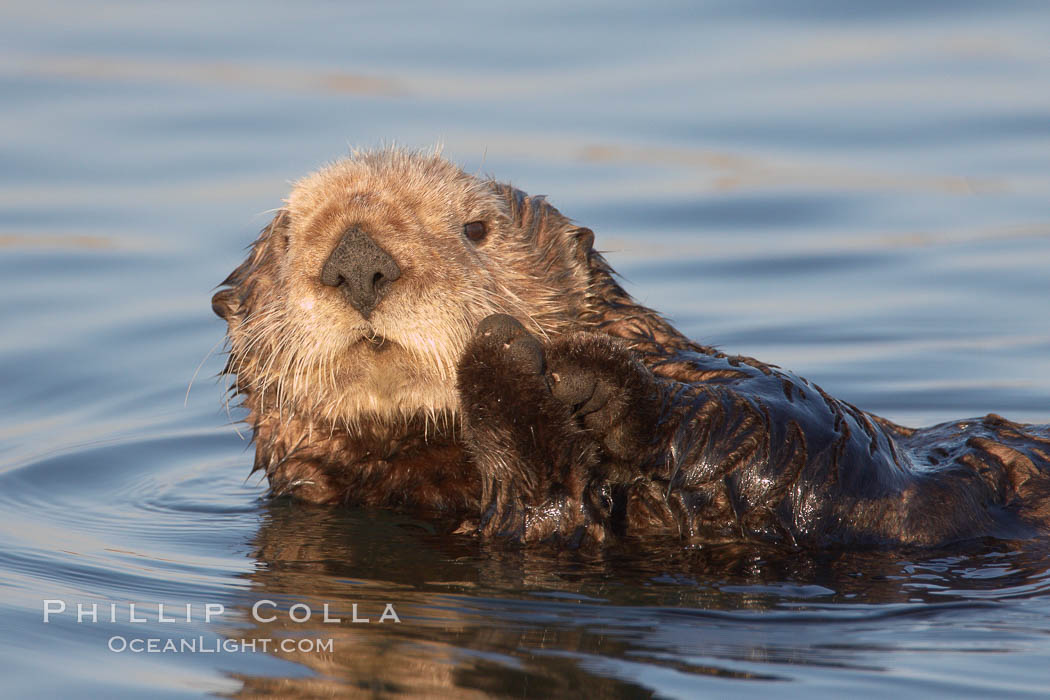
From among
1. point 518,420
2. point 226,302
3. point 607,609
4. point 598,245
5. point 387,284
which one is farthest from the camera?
point 598,245

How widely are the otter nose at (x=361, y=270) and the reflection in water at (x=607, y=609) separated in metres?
0.88

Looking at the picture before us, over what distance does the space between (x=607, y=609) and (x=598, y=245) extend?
521 cm

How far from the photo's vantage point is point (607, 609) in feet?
13.7

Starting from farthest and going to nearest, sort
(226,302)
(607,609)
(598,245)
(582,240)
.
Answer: (598,245) → (226,302) → (582,240) → (607,609)

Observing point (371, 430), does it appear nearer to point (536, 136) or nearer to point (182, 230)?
point (182, 230)

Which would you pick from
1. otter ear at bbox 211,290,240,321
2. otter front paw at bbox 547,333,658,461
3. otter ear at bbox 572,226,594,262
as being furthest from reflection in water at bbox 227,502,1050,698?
otter ear at bbox 572,226,594,262

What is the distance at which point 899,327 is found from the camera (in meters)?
8.44

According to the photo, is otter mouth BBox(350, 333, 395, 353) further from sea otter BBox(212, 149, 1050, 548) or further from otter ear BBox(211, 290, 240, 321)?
otter ear BBox(211, 290, 240, 321)

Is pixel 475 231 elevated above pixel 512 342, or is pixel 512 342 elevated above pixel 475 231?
pixel 475 231

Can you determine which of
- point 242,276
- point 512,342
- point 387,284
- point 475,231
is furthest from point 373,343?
point 242,276

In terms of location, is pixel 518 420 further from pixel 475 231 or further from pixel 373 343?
pixel 475 231

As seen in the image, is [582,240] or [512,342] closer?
[512,342]

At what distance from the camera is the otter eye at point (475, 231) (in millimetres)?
5105

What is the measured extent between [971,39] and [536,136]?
12.6ft
